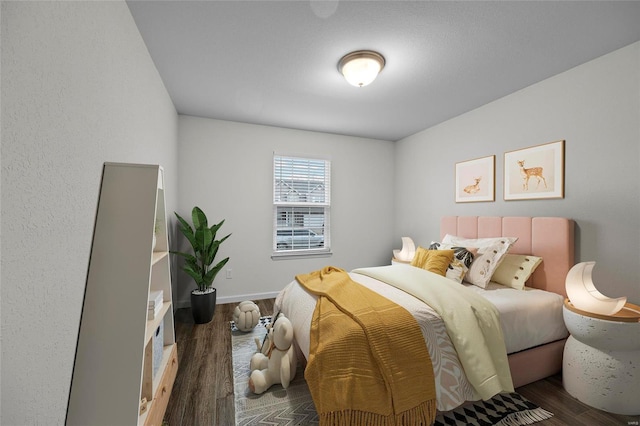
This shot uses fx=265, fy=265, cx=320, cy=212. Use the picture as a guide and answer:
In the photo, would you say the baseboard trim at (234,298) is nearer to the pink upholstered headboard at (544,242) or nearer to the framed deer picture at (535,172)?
the pink upholstered headboard at (544,242)

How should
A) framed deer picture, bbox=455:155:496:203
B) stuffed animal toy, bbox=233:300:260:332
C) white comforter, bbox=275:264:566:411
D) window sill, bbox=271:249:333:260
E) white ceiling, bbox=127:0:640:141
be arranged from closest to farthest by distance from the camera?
white comforter, bbox=275:264:566:411 → white ceiling, bbox=127:0:640:141 → stuffed animal toy, bbox=233:300:260:332 → framed deer picture, bbox=455:155:496:203 → window sill, bbox=271:249:333:260

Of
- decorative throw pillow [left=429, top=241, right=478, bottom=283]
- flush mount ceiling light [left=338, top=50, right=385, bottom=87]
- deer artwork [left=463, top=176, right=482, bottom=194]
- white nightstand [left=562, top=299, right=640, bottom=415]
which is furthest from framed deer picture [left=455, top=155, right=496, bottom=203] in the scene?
flush mount ceiling light [left=338, top=50, right=385, bottom=87]

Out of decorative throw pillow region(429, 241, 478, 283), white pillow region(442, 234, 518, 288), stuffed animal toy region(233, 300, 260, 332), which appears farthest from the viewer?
stuffed animal toy region(233, 300, 260, 332)

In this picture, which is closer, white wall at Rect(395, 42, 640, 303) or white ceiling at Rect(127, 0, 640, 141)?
white ceiling at Rect(127, 0, 640, 141)

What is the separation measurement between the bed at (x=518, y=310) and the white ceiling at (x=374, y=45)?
1.44 m

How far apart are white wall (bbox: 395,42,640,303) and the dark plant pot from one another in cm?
343

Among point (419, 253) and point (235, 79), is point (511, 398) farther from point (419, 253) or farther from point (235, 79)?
point (235, 79)

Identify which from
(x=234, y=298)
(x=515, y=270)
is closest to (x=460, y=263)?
(x=515, y=270)

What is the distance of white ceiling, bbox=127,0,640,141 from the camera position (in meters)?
1.72

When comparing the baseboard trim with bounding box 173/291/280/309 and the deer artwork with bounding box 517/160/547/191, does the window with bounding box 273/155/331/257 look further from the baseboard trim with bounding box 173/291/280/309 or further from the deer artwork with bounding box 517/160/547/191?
the deer artwork with bounding box 517/160/547/191

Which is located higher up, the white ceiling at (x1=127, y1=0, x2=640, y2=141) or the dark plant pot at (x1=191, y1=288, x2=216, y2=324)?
the white ceiling at (x1=127, y1=0, x2=640, y2=141)

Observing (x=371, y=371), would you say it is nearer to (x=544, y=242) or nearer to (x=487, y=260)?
(x=487, y=260)

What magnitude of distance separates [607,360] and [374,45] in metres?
2.71

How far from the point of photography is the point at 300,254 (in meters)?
4.18
